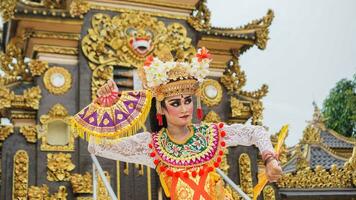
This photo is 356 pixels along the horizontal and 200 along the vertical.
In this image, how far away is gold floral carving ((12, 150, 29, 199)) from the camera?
7.41 metres

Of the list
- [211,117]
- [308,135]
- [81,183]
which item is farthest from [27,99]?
[308,135]

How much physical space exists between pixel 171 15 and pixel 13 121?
3342 mm

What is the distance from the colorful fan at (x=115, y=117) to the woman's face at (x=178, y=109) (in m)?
0.28

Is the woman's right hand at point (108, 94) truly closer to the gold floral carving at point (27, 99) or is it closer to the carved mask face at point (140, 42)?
the gold floral carving at point (27, 99)

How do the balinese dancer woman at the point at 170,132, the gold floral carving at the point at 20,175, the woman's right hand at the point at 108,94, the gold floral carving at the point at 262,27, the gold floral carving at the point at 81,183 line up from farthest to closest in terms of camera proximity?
1. the gold floral carving at the point at 262,27
2. the gold floral carving at the point at 81,183
3. the gold floral carving at the point at 20,175
4. the woman's right hand at the point at 108,94
5. the balinese dancer woman at the point at 170,132

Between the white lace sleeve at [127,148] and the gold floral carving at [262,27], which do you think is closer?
the white lace sleeve at [127,148]

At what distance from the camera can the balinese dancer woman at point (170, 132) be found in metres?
4.61

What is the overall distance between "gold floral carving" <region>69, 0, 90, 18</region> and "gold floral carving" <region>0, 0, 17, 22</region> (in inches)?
36.0

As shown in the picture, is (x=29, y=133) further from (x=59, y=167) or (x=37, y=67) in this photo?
(x=37, y=67)

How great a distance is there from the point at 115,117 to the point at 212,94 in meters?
4.56

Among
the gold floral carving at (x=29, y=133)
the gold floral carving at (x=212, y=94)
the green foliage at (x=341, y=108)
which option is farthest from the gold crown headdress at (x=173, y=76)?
the green foliage at (x=341, y=108)

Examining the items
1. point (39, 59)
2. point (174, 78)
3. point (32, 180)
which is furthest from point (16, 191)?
point (174, 78)

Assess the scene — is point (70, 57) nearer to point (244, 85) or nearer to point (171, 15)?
point (171, 15)

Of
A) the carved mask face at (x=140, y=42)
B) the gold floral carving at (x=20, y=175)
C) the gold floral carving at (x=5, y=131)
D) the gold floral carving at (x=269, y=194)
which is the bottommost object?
the gold floral carving at (x=269, y=194)
